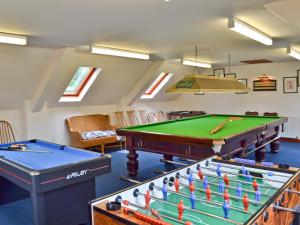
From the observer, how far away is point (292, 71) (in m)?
7.63

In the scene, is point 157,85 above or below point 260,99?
above

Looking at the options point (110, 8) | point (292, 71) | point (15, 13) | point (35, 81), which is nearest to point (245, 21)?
point (110, 8)

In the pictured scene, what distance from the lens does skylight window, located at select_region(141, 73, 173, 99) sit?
349 inches

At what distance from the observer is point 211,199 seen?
6.21 feet

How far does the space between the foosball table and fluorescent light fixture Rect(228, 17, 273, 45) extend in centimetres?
180

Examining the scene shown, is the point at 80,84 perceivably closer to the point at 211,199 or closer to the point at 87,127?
the point at 87,127

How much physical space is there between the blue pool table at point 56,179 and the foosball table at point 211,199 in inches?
41.2

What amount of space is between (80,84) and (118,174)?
3.03m

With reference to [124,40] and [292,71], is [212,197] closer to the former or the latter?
[124,40]

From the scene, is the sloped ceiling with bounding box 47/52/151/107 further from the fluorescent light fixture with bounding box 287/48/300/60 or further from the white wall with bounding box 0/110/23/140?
the fluorescent light fixture with bounding box 287/48/300/60

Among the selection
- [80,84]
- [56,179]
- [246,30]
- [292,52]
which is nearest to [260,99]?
[292,52]

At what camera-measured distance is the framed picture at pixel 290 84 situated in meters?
7.58

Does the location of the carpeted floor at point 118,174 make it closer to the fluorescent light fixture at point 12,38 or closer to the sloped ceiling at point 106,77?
the sloped ceiling at point 106,77

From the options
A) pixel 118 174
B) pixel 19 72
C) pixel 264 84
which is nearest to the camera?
pixel 118 174
